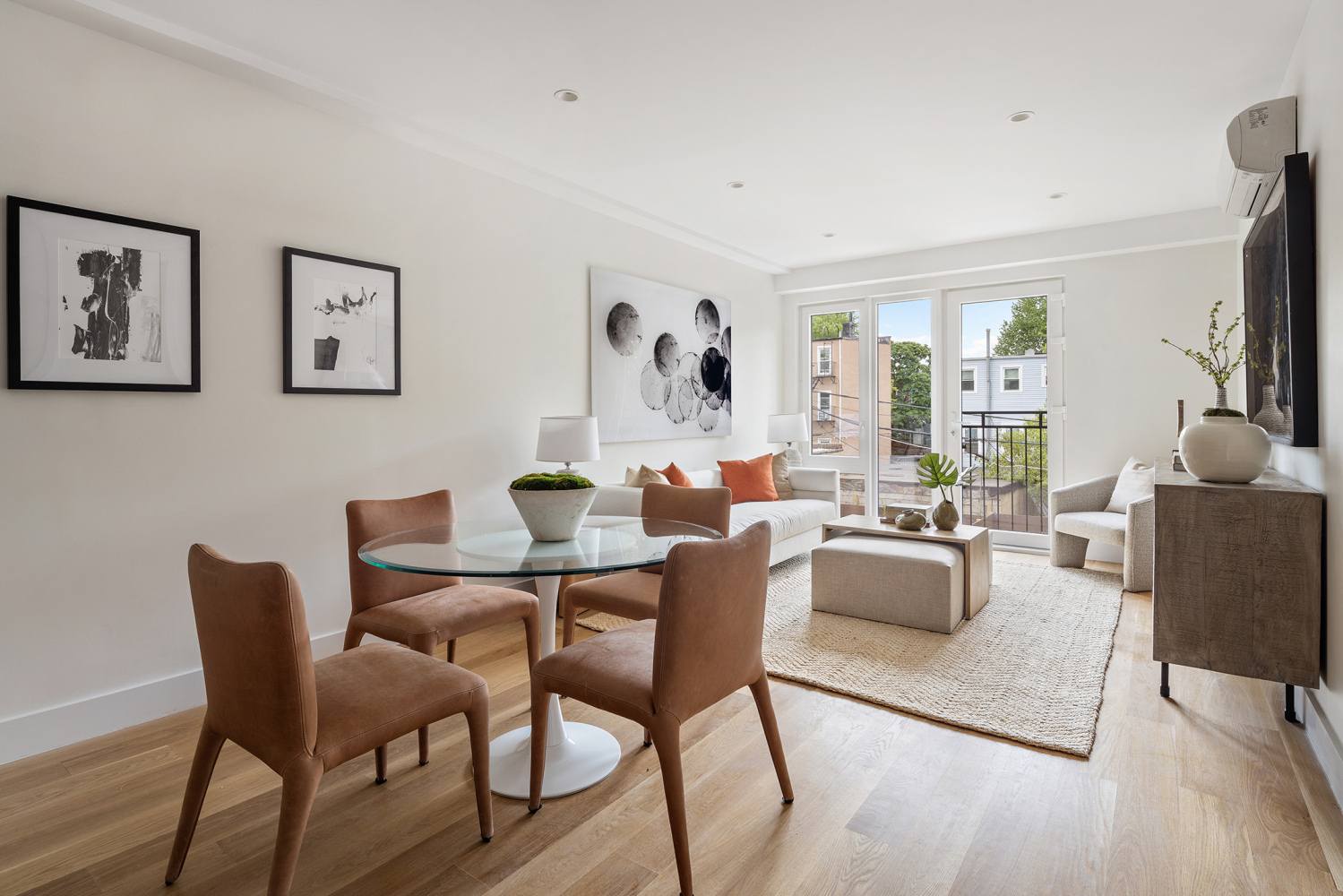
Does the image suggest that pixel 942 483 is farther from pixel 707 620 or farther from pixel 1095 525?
pixel 707 620

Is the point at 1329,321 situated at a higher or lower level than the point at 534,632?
higher

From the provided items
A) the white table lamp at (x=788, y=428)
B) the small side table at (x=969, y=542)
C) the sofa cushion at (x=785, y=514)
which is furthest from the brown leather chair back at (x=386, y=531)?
the white table lamp at (x=788, y=428)

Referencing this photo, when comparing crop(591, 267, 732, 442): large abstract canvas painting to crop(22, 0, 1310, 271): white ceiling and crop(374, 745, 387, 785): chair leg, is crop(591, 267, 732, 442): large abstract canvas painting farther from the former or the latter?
crop(374, 745, 387, 785): chair leg

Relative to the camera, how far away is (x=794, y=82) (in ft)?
9.29

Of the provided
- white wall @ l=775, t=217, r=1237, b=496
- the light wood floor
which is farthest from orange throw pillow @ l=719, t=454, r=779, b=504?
the light wood floor

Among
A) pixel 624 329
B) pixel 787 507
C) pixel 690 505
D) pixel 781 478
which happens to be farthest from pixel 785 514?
pixel 690 505

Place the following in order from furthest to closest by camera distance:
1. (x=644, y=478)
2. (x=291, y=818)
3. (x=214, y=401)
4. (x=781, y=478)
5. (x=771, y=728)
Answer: (x=781, y=478), (x=644, y=478), (x=214, y=401), (x=771, y=728), (x=291, y=818)

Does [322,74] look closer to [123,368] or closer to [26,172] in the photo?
[26,172]

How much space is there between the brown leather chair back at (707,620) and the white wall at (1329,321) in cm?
175

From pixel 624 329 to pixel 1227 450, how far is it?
334cm

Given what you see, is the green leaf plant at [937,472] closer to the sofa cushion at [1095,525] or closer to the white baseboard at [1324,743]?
the sofa cushion at [1095,525]

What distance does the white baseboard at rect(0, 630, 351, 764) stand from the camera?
2.22 metres

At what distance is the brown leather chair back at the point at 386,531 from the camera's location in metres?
2.37

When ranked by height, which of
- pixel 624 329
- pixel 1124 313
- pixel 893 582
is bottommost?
pixel 893 582
